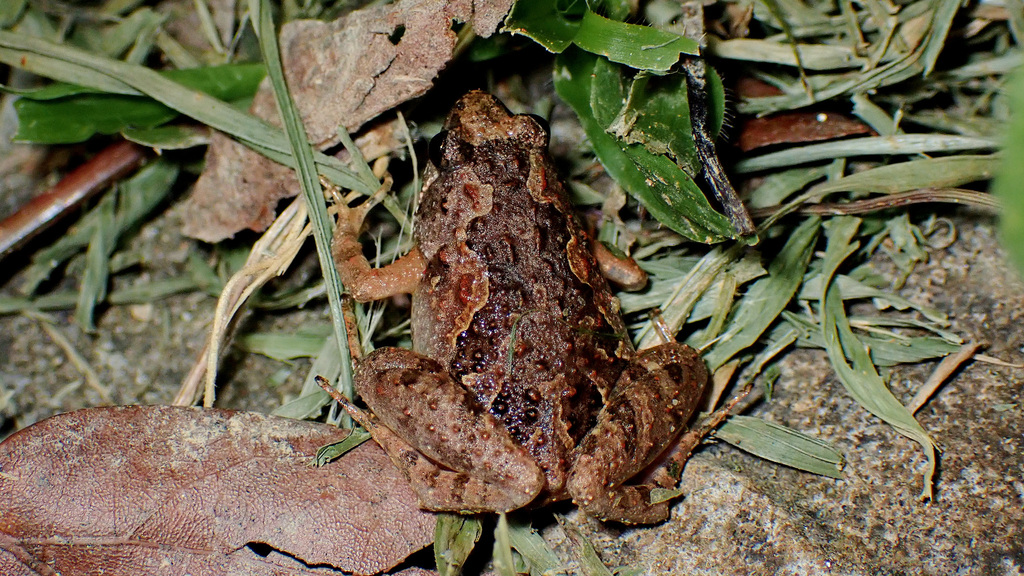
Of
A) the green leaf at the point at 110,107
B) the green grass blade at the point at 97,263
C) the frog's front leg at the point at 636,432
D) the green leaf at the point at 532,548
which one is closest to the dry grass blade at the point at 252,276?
the green leaf at the point at 110,107

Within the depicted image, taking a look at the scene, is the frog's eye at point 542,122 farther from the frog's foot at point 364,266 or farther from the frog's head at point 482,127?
the frog's foot at point 364,266

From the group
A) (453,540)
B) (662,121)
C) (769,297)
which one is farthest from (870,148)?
(453,540)

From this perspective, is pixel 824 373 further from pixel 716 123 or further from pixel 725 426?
pixel 716 123

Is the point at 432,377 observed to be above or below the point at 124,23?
below

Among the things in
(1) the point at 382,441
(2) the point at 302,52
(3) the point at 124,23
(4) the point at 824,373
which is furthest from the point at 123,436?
(4) the point at 824,373

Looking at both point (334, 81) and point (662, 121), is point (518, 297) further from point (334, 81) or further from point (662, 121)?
point (334, 81)
